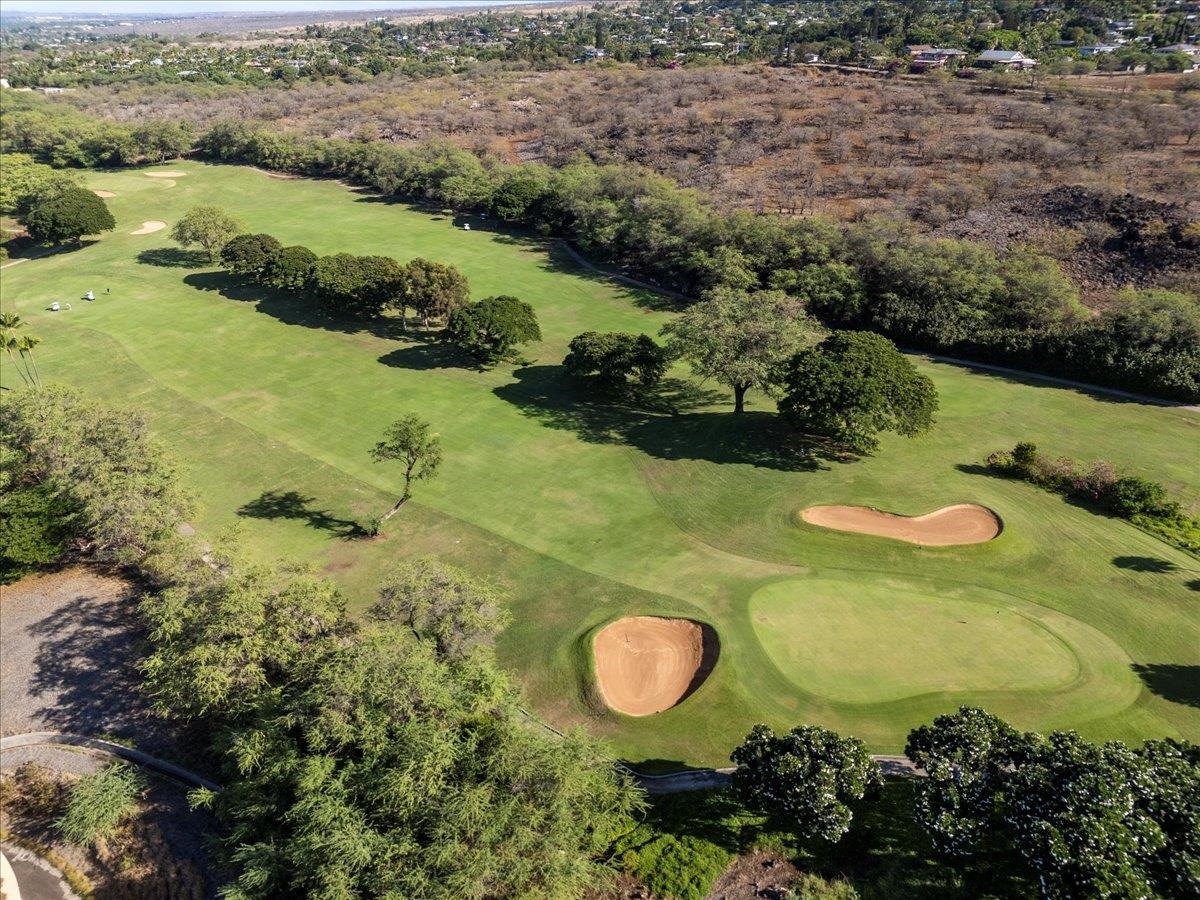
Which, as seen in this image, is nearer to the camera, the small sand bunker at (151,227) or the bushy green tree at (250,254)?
the bushy green tree at (250,254)

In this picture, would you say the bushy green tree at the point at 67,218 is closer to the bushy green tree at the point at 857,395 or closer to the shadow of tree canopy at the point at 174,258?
the shadow of tree canopy at the point at 174,258

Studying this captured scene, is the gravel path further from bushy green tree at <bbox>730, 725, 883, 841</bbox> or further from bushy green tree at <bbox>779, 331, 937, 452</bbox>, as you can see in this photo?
bushy green tree at <bbox>779, 331, 937, 452</bbox>

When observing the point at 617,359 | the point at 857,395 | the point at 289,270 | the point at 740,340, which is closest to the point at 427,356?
the point at 617,359

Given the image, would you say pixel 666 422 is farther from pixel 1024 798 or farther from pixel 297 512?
pixel 1024 798

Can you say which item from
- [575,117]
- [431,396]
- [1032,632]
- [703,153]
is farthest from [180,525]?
[575,117]

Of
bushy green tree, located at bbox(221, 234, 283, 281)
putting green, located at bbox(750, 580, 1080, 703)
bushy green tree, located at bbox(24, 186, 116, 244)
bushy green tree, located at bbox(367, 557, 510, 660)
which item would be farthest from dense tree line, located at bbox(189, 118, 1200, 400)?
bushy green tree, located at bbox(24, 186, 116, 244)

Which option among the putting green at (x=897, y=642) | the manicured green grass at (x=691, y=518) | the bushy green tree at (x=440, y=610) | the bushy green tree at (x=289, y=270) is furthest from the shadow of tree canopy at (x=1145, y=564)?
the bushy green tree at (x=289, y=270)
